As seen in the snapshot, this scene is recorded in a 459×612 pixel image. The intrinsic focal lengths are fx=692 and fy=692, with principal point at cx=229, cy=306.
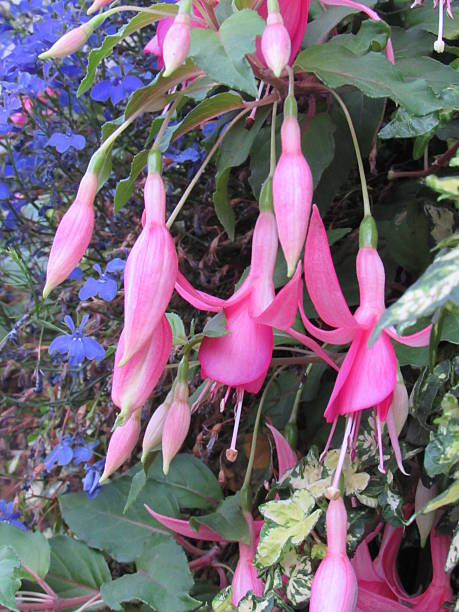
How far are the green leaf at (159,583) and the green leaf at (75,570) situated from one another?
Result: 0.07 meters

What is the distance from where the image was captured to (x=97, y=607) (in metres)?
0.71

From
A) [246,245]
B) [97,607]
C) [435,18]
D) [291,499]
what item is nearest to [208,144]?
[246,245]

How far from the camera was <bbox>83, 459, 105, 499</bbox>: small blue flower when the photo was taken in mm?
727

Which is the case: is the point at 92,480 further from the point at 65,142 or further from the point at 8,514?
the point at 65,142

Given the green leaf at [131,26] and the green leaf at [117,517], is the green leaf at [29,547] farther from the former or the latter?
the green leaf at [131,26]

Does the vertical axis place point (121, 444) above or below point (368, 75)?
below

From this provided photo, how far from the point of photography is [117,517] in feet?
2.40

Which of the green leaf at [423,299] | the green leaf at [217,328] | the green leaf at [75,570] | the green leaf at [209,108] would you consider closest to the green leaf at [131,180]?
the green leaf at [209,108]

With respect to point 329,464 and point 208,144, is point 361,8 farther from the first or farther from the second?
point 329,464

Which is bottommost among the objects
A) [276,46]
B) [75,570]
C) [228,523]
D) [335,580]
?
[75,570]

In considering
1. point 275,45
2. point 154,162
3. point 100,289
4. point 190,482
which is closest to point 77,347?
point 100,289

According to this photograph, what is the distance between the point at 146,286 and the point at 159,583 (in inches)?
13.4

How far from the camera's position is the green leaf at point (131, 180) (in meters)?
0.52

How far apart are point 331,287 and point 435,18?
1.10ft
